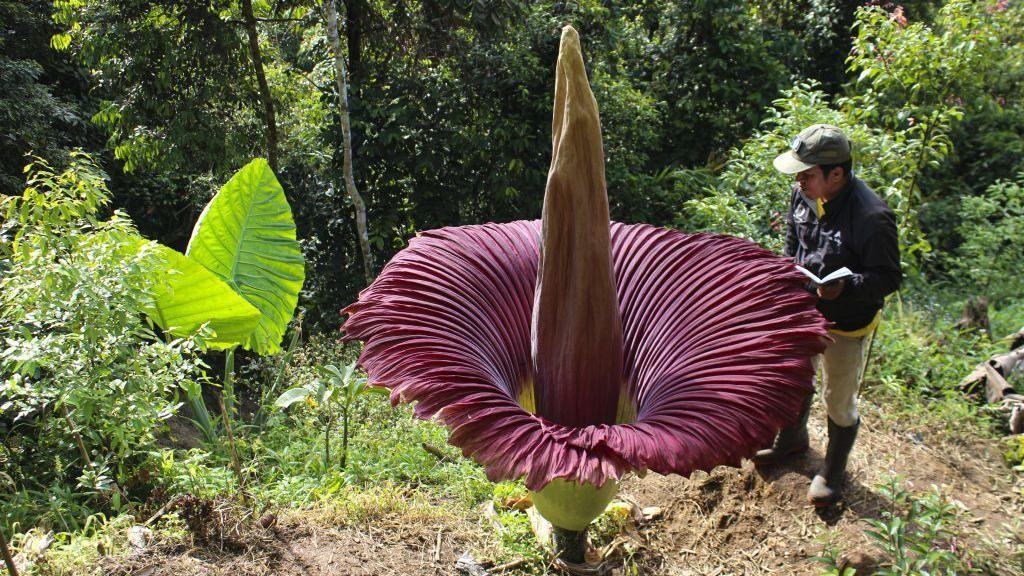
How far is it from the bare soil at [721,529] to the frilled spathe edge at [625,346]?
0.66 metres

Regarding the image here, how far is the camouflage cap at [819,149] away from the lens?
235 centimetres

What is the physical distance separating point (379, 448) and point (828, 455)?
1799 millimetres

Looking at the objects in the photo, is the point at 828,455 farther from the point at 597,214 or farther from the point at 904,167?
the point at 904,167

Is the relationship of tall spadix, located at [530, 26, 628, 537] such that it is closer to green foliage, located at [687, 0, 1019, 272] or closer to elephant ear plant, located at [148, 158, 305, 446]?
elephant ear plant, located at [148, 158, 305, 446]

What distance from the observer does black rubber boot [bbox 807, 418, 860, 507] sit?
264 cm

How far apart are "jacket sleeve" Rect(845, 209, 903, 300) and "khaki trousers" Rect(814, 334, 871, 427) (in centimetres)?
29

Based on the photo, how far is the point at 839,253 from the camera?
95.3 inches

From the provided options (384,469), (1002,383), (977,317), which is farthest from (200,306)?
(977,317)

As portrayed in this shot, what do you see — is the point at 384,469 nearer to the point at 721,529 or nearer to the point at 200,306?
the point at 200,306

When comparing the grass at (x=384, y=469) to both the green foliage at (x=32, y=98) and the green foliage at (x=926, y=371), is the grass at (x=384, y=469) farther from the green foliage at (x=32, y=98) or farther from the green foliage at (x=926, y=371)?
the green foliage at (x=32, y=98)

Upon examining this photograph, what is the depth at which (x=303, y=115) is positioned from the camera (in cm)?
609

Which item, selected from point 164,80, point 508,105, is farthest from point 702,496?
point 164,80

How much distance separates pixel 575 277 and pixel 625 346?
1.33 feet

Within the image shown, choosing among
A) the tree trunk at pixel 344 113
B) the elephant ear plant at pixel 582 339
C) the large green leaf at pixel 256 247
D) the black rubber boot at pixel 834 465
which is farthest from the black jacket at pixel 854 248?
the tree trunk at pixel 344 113
